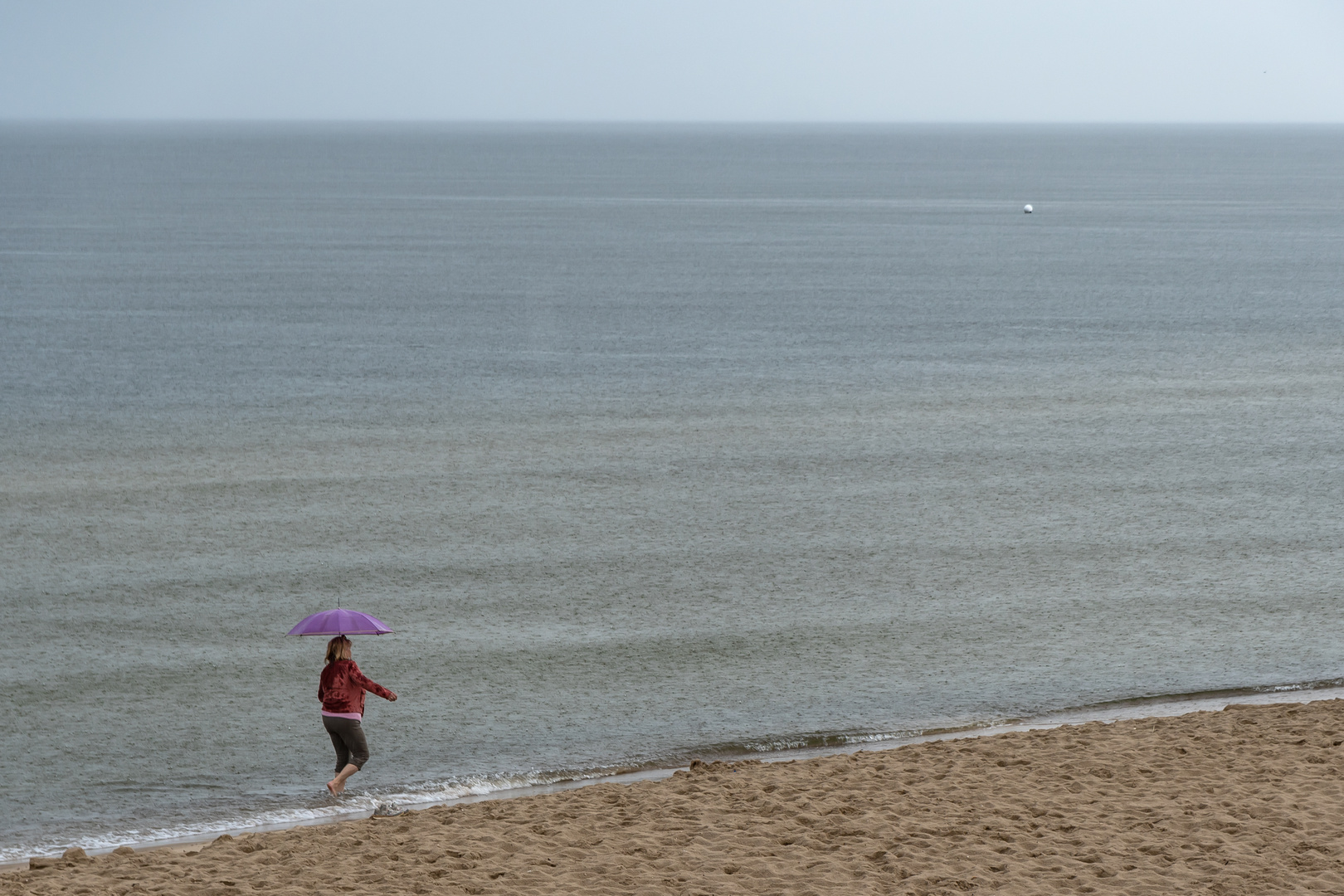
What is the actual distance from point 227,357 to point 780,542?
22.3 metres

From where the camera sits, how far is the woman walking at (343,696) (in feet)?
41.3

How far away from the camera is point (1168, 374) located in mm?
38969

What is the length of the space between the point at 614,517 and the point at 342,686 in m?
12.3

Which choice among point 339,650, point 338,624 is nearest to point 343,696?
point 339,650

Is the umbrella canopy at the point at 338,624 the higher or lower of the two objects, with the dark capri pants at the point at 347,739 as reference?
higher

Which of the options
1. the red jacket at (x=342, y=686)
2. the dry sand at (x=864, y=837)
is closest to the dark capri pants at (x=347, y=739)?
the red jacket at (x=342, y=686)

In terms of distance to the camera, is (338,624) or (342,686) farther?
(342,686)

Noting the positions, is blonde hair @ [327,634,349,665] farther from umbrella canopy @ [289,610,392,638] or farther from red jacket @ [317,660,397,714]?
umbrella canopy @ [289,610,392,638]

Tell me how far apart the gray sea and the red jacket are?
159cm

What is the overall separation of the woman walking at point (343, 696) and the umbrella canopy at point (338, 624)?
253 millimetres

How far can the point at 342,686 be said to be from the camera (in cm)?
1270

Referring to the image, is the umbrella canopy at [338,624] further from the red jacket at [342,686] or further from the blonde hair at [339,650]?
the red jacket at [342,686]

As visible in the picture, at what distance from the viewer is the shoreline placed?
1306cm

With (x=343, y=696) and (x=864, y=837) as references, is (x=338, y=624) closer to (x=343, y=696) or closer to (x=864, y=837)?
(x=343, y=696)
